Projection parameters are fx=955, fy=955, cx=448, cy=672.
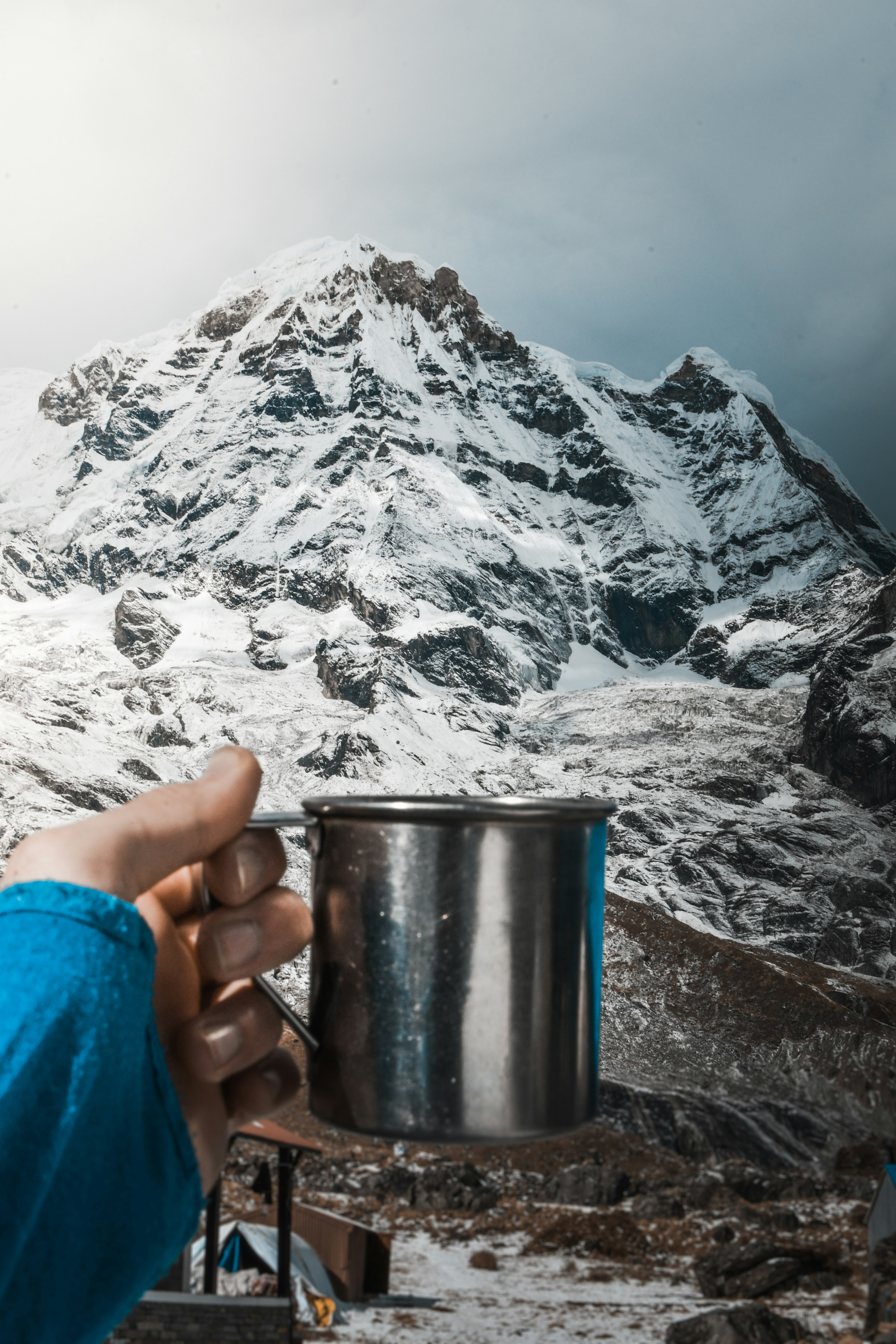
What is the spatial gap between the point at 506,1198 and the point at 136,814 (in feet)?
51.7

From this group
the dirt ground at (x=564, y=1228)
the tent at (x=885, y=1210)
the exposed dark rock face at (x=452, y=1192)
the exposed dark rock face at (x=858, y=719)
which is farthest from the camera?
the exposed dark rock face at (x=858, y=719)

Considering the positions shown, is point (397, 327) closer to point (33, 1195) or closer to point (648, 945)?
point (648, 945)

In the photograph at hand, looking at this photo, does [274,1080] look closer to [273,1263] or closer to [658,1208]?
[273,1263]

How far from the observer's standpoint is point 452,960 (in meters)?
0.56

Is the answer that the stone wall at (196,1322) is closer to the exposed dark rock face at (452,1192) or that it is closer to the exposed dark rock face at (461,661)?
the exposed dark rock face at (452,1192)

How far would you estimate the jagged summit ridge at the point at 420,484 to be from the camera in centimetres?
4888

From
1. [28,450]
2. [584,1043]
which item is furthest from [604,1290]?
[28,450]

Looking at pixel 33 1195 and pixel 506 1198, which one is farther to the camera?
pixel 506 1198

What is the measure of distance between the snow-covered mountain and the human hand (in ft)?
78.8

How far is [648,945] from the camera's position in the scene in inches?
1086

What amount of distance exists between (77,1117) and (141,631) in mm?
47310

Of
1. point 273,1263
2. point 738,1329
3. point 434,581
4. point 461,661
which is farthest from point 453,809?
point 434,581

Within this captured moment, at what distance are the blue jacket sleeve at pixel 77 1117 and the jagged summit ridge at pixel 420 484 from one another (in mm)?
42260

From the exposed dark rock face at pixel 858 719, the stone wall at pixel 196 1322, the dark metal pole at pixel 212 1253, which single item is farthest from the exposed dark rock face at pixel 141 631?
the stone wall at pixel 196 1322
